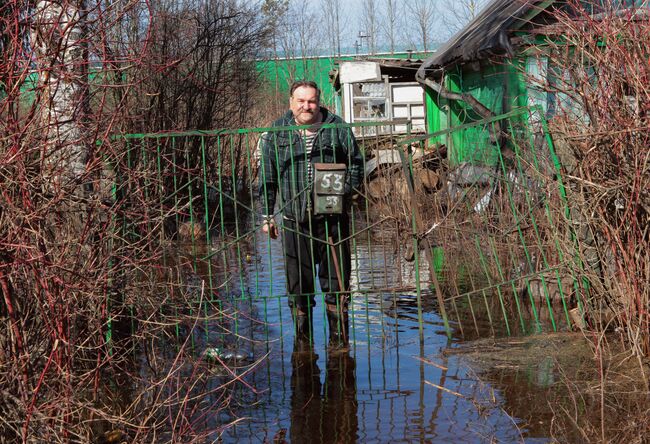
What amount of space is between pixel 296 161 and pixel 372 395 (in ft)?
6.56

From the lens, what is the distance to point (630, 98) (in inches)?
214

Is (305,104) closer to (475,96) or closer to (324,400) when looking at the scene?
(324,400)

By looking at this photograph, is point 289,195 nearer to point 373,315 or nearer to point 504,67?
point 373,315

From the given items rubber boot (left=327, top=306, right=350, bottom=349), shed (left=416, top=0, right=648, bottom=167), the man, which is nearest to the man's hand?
the man

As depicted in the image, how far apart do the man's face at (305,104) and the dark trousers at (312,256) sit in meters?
0.71

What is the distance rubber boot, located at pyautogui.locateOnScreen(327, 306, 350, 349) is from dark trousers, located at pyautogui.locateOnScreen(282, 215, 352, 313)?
0.10 metres

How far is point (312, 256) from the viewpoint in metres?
7.02

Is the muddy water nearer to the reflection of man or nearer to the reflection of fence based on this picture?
the reflection of man

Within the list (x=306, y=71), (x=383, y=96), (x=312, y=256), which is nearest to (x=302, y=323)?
(x=312, y=256)

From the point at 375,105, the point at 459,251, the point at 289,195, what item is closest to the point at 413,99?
the point at 375,105

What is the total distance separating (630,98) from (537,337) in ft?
6.41

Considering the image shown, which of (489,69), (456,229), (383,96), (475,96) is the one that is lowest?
(456,229)

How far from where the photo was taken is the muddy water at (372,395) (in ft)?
16.2

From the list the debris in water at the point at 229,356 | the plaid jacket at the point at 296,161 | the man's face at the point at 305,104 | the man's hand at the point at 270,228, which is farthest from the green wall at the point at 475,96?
the debris in water at the point at 229,356
